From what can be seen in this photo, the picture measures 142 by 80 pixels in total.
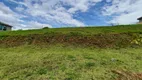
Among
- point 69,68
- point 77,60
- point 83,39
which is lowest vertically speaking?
point 69,68

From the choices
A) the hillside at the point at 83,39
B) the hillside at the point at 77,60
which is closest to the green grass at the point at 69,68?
the hillside at the point at 77,60

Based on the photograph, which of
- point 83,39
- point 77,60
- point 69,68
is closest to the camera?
point 69,68

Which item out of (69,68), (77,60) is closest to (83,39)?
(77,60)

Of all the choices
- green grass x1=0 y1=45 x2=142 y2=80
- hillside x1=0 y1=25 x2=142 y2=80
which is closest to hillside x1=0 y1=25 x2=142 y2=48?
hillside x1=0 y1=25 x2=142 y2=80

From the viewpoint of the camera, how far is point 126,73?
5793 mm

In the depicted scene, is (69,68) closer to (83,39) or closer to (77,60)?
(77,60)

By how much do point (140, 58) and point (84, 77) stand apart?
12.9ft

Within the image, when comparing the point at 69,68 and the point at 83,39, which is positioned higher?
the point at 83,39

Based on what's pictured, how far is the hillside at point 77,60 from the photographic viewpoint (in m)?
5.68

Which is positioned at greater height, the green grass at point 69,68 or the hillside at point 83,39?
the hillside at point 83,39

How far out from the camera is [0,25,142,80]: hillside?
223 inches

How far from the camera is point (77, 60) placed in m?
7.30

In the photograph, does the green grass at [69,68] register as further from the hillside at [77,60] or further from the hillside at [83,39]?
the hillside at [83,39]

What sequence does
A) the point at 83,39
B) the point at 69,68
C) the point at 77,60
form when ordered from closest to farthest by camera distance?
the point at 69,68
the point at 77,60
the point at 83,39
